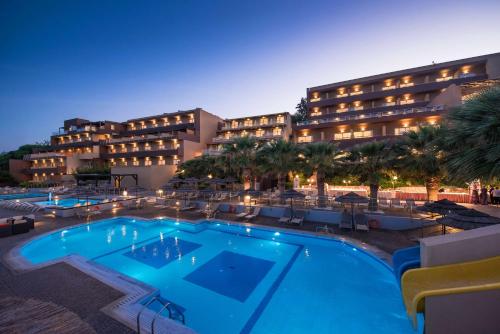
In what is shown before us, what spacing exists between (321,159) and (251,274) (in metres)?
10.9

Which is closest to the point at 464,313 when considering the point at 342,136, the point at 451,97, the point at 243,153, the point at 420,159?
the point at 420,159

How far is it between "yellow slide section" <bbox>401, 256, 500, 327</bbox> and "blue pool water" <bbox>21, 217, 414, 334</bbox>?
98.8 inches

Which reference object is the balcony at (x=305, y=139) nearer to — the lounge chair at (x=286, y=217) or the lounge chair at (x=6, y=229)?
the lounge chair at (x=286, y=217)

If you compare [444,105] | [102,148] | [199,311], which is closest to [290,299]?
[199,311]

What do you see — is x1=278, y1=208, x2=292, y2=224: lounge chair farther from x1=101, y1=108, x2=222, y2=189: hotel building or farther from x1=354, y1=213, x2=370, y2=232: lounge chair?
x1=101, y1=108, x2=222, y2=189: hotel building

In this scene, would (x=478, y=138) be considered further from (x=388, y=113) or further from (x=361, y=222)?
(x=388, y=113)

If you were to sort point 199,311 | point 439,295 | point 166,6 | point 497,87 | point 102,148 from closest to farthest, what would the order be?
point 439,295
point 497,87
point 199,311
point 166,6
point 102,148

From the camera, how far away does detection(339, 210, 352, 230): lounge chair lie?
1288cm

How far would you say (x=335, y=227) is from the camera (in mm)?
13828

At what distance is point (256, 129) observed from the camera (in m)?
39.4

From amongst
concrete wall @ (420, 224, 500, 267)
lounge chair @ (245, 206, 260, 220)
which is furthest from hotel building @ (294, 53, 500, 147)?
concrete wall @ (420, 224, 500, 267)

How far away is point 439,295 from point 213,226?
44.6 ft

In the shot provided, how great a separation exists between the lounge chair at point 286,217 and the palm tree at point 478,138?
10.1 meters

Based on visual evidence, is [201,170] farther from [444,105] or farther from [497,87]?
[444,105]
